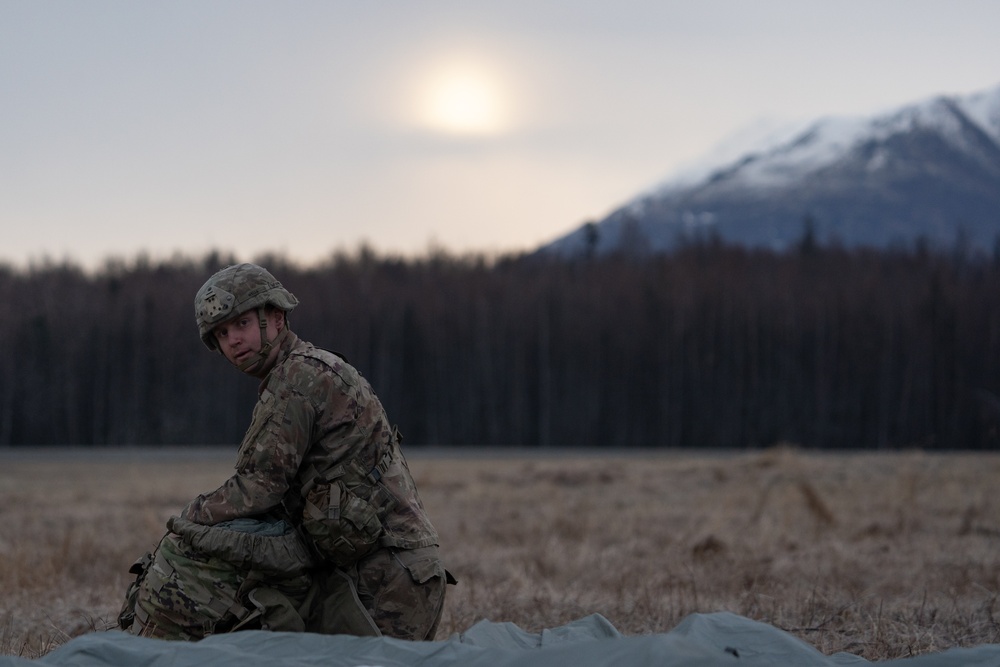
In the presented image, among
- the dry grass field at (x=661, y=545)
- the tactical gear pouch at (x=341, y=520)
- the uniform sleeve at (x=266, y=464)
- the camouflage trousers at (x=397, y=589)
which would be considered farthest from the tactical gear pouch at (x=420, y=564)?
the dry grass field at (x=661, y=545)

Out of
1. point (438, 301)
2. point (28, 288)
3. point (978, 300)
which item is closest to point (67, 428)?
point (28, 288)

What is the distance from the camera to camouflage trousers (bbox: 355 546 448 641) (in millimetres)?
4609

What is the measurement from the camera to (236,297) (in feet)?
15.1

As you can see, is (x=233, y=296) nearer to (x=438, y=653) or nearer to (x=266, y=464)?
(x=266, y=464)

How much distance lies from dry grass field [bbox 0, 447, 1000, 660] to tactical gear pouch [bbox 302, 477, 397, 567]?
64.3 inches

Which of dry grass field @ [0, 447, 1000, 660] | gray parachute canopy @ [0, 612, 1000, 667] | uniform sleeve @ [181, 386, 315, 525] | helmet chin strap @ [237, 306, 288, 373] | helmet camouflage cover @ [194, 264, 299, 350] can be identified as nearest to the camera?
gray parachute canopy @ [0, 612, 1000, 667]

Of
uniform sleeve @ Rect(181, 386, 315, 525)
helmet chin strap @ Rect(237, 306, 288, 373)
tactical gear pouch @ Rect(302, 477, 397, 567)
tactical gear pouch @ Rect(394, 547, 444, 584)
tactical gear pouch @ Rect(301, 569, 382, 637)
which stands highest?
helmet chin strap @ Rect(237, 306, 288, 373)

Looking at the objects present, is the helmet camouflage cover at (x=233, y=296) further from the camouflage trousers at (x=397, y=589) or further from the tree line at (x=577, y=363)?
the tree line at (x=577, y=363)

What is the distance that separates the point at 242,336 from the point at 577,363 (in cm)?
5467

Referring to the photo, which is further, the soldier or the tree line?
the tree line

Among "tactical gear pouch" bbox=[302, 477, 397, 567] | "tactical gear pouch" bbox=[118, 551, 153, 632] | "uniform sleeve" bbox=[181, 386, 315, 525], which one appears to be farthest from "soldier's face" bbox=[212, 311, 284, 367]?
"tactical gear pouch" bbox=[118, 551, 153, 632]

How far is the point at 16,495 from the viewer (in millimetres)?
18156

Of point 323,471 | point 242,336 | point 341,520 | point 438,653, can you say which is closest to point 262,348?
point 242,336

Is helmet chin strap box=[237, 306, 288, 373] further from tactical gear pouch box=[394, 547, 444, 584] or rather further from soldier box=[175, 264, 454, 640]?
tactical gear pouch box=[394, 547, 444, 584]
